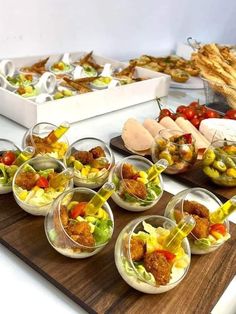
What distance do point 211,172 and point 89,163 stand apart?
0.33 m

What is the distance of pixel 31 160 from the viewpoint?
78cm

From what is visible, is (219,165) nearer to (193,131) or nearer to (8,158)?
(193,131)

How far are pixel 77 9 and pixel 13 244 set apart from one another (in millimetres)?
1275

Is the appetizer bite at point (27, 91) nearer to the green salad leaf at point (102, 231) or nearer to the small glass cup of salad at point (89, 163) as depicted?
the small glass cup of salad at point (89, 163)

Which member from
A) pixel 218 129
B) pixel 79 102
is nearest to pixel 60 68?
pixel 79 102

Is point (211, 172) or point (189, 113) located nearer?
point (211, 172)

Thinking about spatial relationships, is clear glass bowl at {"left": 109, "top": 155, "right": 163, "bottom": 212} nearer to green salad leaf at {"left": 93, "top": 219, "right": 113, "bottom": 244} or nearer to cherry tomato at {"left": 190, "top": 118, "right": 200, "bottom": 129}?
green salad leaf at {"left": 93, "top": 219, "right": 113, "bottom": 244}

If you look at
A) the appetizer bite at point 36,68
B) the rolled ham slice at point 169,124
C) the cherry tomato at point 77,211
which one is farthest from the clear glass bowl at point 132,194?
the appetizer bite at point 36,68

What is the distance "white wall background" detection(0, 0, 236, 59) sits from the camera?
147 cm

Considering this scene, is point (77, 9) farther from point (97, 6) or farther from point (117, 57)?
point (117, 57)

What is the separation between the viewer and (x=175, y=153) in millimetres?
1009

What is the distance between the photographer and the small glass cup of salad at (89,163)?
847 mm

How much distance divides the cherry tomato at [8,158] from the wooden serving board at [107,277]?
0.42ft

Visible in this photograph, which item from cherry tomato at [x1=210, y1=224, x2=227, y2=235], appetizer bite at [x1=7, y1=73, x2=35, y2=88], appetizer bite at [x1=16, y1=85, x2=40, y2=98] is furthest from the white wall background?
cherry tomato at [x1=210, y1=224, x2=227, y2=235]
